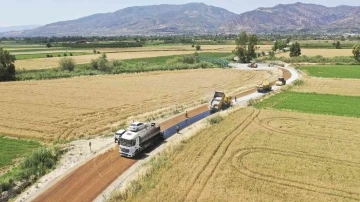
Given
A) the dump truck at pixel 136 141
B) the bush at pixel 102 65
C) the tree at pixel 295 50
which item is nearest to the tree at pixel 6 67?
the bush at pixel 102 65

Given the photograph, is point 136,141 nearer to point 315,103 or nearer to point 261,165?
point 261,165

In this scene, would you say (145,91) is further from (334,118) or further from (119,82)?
(334,118)

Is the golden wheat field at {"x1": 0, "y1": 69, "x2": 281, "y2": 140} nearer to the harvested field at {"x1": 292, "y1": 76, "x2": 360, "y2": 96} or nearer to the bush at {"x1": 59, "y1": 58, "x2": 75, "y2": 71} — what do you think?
the harvested field at {"x1": 292, "y1": 76, "x2": 360, "y2": 96}

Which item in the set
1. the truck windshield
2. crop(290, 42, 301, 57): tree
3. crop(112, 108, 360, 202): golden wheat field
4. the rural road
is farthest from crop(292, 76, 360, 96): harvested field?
crop(290, 42, 301, 57): tree

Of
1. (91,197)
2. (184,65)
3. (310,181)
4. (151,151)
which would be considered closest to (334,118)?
(310,181)

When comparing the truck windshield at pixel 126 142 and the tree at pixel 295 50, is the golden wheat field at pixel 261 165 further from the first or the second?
the tree at pixel 295 50

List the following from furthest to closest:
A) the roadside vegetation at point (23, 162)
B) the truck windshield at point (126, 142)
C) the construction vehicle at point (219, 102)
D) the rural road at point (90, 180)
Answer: the construction vehicle at point (219, 102), the truck windshield at point (126, 142), the roadside vegetation at point (23, 162), the rural road at point (90, 180)
